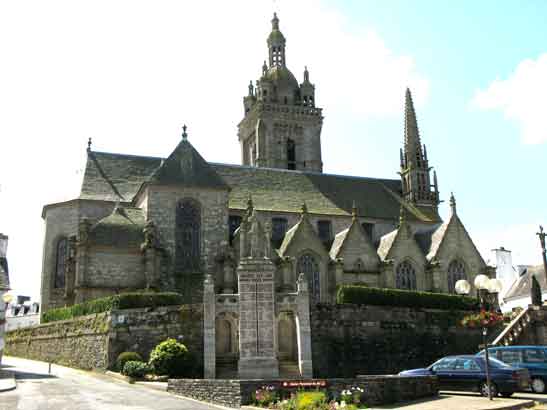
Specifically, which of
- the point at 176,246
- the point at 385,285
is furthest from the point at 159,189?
the point at 385,285

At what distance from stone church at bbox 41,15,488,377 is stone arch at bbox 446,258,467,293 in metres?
0.07

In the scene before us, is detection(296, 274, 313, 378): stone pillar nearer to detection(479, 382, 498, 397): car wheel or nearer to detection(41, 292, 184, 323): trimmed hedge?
detection(41, 292, 184, 323): trimmed hedge

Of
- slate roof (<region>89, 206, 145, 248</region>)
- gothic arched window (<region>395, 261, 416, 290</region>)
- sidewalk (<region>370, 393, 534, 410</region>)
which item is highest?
slate roof (<region>89, 206, 145, 248</region>)

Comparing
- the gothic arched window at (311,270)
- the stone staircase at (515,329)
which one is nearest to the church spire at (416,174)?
the gothic arched window at (311,270)

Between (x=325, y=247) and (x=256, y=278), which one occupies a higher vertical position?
(x=325, y=247)

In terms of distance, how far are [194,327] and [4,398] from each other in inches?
399

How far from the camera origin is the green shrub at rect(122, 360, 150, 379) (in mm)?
24362

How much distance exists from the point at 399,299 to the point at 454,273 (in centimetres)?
1209

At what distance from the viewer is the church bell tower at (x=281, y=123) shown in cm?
6078

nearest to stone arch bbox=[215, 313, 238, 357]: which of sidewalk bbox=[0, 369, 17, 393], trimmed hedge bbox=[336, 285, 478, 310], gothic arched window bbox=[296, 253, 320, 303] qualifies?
trimmed hedge bbox=[336, 285, 478, 310]

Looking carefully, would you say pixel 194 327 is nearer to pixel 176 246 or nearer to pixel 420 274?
pixel 176 246

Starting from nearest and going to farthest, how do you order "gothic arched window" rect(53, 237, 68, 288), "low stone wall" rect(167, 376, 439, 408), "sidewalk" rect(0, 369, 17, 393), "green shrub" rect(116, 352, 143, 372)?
1. "low stone wall" rect(167, 376, 439, 408)
2. "sidewalk" rect(0, 369, 17, 393)
3. "green shrub" rect(116, 352, 143, 372)
4. "gothic arched window" rect(53, 237, 68, 288)

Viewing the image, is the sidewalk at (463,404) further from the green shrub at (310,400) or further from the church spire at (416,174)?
the church spire at (416,174)

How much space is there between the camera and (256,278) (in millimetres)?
23953
